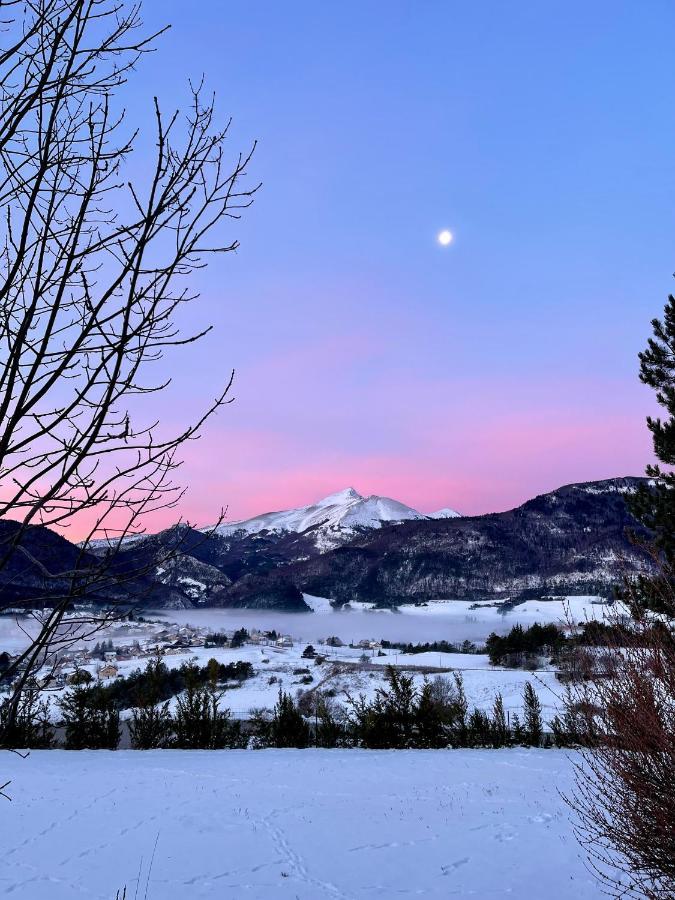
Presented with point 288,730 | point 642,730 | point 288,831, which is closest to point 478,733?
point 288,730

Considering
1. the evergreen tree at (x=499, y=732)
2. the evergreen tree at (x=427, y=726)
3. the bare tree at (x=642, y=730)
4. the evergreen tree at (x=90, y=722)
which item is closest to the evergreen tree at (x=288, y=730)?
the evergreen tree at (x=427, y=726)

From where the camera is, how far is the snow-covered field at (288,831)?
8828 millimetres

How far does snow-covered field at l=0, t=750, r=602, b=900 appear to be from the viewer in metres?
8.83

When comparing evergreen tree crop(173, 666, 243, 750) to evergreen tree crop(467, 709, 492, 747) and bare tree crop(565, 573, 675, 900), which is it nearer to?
evergreen tree crop(467, 709, 492, 747)

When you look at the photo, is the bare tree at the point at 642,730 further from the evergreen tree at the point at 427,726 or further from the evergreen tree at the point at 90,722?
the evergreen tree at the point at 90,722

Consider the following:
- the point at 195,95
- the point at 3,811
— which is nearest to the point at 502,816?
the point at 3,811

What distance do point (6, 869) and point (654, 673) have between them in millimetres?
10996

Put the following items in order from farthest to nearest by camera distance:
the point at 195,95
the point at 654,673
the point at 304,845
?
→ the point at 304,845
the point at 654,673
the point at 195,95

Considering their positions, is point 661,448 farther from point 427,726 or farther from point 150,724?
point 150,724

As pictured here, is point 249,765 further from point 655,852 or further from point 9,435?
point 9,435

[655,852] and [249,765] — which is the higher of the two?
[655,852]

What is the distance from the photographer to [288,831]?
11.9m

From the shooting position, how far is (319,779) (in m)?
17.6

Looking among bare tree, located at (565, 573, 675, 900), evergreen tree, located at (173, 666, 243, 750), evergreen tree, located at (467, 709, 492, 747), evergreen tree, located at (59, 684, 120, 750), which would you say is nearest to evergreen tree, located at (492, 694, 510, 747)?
evergreen tree, located at (467, 709, 492, 747)
